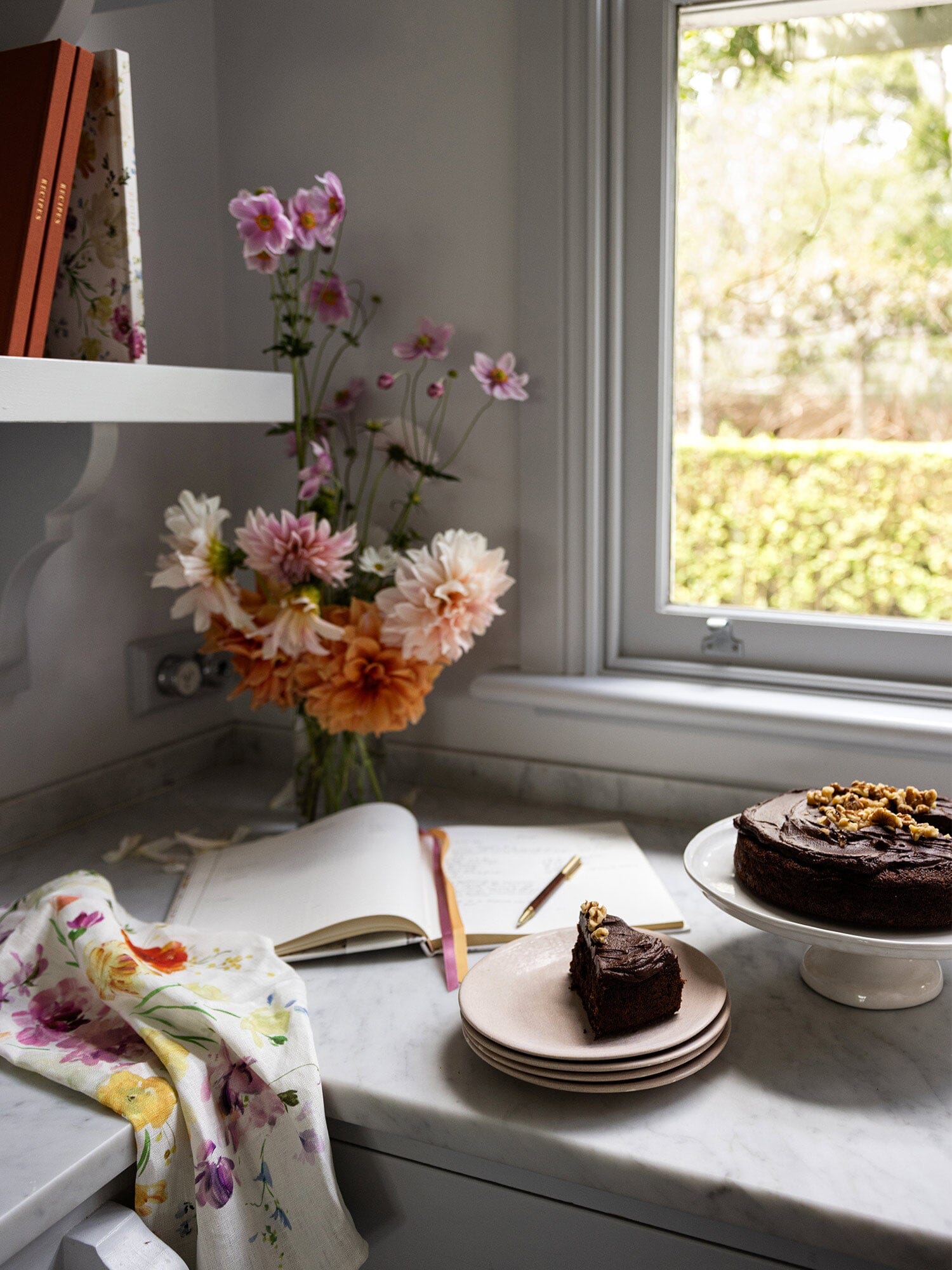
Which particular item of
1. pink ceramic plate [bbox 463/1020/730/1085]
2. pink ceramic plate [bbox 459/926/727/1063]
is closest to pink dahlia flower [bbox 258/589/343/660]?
pink ceramic plate [bbox 459/926/727/1063]

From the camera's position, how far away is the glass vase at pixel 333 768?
47.5 inches

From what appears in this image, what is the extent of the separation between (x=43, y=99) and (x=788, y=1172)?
97 cm

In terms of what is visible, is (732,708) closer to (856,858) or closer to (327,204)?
(856,858)

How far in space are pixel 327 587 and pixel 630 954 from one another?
553mm

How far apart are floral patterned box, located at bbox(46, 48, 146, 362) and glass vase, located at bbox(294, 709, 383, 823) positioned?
45 centimetres

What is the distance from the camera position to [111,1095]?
2.37 feet

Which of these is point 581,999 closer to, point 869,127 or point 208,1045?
point 208,1045

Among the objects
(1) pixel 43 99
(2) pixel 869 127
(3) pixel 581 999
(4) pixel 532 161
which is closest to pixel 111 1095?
(3) pixel 581 999

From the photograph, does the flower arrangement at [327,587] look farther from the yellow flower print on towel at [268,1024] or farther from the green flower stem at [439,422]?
the yellow flower print on towel at [268,1024]

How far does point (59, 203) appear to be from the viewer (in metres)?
0.88

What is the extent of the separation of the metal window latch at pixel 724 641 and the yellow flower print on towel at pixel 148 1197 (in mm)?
819

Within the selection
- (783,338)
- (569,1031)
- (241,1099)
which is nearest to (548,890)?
(569,1031)

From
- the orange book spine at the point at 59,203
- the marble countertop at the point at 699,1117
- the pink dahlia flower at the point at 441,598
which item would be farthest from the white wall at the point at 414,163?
the marble countertop at the point at 699,1117

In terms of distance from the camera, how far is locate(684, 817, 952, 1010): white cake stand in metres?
0.76
